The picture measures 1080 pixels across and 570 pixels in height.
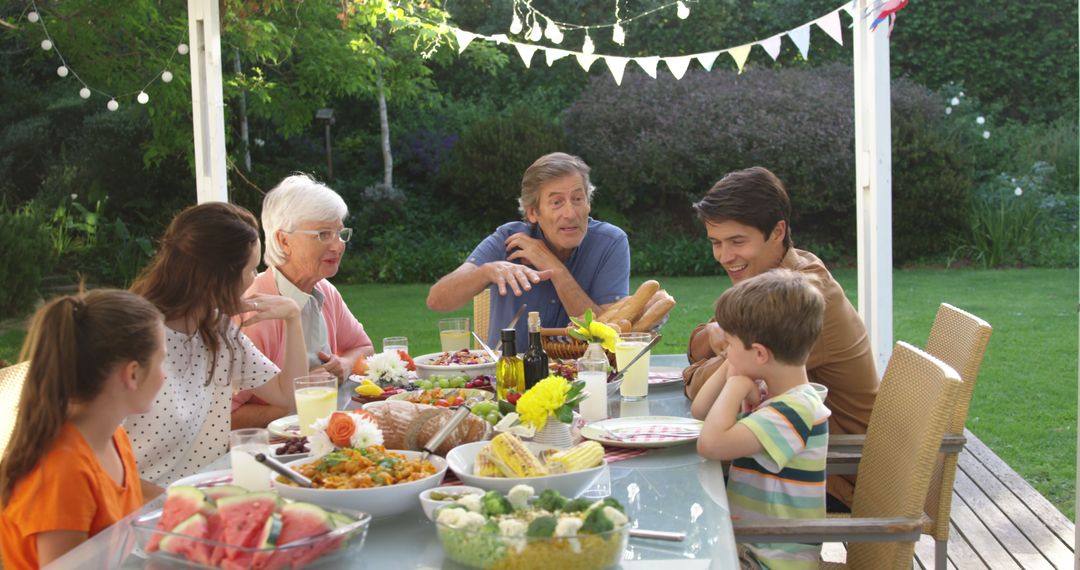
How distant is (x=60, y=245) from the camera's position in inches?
352

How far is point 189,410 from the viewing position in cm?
231

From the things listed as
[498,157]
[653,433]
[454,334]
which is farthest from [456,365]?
[498,157]

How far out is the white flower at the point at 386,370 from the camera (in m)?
2.71

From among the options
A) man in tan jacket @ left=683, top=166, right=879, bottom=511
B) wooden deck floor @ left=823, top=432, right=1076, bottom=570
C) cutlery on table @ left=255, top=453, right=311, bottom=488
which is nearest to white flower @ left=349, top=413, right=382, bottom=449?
cutlery on table @ left=255, top=453, right=311, bottom=488

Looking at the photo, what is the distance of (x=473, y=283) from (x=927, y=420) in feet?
5.59

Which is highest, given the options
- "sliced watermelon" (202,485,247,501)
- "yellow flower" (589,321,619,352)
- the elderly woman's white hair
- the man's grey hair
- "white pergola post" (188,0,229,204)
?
"white pergola post" (188,0,229,204)

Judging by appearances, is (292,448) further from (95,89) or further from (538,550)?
(95,89)

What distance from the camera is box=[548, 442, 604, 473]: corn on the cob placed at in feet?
5.53

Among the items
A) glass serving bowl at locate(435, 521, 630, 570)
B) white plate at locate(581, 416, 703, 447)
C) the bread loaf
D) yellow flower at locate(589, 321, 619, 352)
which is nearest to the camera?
glass serving bowl at locate(435, 521, 630, 570)

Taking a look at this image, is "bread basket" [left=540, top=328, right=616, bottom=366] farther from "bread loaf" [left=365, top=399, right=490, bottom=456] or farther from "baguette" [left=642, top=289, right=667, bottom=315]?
"bread loaf" [left=365, top=399, right=490, bottom=456]

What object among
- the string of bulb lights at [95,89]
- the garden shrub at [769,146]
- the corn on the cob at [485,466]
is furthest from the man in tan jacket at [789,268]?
the garden shrub at [769,146]

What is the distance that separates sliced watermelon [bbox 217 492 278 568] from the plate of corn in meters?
0.41

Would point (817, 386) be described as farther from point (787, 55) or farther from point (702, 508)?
point (787, 55)

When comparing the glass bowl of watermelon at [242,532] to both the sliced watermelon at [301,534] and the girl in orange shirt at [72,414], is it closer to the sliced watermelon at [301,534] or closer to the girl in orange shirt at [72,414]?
the sliced watermelon at [301,534]
